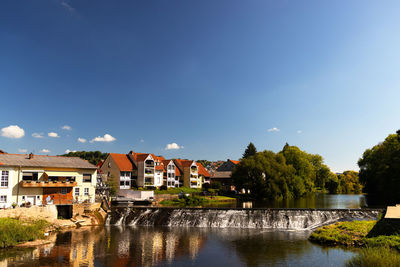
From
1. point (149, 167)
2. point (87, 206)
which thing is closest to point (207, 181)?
point (149, 167)

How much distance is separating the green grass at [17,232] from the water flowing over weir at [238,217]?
11.6 m

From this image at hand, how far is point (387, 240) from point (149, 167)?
64.8 m

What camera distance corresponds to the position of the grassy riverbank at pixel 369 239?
1466 centimetres

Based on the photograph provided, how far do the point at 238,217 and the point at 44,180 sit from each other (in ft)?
88.1

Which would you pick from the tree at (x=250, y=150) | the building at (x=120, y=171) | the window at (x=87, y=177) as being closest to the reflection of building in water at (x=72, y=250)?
the window at (x=87, y=177)

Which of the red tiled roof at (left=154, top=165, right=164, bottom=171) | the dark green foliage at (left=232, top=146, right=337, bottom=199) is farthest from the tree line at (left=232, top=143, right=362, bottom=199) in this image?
the red tiled roof at (left=154, top=165, right=164, bottom=171)

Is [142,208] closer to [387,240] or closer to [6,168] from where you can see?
[6,168]

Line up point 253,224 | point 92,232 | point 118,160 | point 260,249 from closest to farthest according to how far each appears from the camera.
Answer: point 260,249 < point 92,232 < point 253,224 < point 118,160

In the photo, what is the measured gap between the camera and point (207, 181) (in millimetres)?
100250

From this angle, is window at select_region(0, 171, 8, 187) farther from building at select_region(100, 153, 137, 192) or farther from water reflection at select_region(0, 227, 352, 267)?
building at select_region(100, 153, 137, 192)

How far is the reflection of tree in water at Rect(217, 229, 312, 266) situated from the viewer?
22.4 meters

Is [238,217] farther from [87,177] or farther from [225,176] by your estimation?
[225,176]

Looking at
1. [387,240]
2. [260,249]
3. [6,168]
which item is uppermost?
[6,168]

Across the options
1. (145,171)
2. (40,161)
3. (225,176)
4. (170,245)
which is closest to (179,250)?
(170,245)
